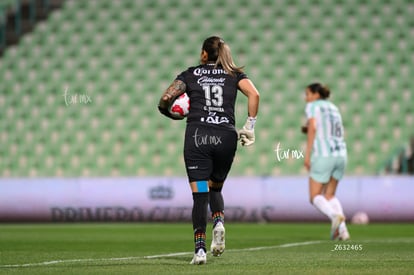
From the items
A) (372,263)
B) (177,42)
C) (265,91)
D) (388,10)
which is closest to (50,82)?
(177,42)

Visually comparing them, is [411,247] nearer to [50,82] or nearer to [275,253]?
[275,253]

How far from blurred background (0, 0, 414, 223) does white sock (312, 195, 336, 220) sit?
6.42m

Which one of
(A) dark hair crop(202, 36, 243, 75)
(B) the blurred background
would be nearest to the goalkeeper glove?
(A) dark hair crop(202, 36, 243, 75)

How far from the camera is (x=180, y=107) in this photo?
642 cm

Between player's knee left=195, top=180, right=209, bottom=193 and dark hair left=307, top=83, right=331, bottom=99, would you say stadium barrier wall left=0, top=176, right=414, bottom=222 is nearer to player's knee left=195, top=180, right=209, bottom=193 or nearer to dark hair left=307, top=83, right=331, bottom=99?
dark hair left=307, top=83, right=331, bottom=99

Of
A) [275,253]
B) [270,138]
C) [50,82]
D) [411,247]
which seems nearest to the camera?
[275,253]

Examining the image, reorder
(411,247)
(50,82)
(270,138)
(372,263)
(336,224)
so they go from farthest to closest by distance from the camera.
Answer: (50,82), (270,138), (336,224), (411,247), (372,263)

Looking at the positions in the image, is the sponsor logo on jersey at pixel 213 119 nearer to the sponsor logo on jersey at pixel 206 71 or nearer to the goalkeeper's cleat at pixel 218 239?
the sponsor logo on jersey at pixel 206 71

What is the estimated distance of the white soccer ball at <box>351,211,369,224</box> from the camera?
1470 cm

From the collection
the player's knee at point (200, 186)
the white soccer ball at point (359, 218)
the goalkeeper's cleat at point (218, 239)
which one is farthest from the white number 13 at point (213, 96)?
the white soccer ball at point (359, 218)

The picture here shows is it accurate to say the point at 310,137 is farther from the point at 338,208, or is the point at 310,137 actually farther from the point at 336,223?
the point at 336,223

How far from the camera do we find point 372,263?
20.2 ft

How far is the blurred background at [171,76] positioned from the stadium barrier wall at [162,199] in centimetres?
168

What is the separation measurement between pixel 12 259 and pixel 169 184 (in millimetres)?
7995
